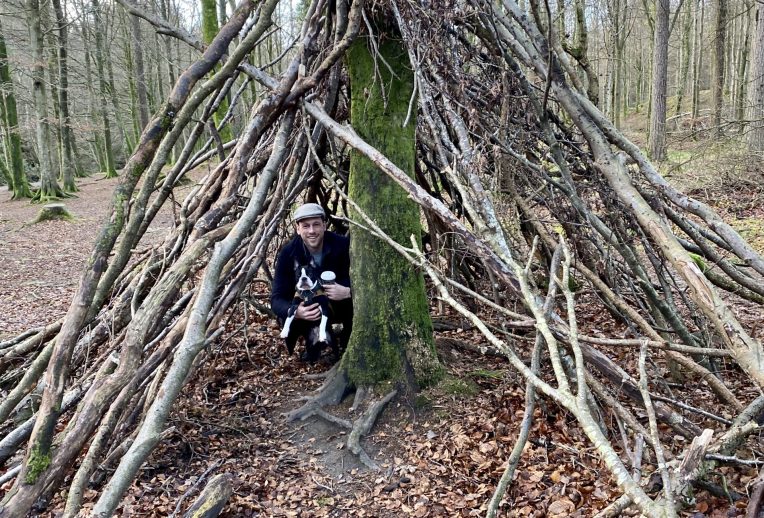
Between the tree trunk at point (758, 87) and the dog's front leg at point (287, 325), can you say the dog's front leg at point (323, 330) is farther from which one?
the tree trunk at point (758, 87)

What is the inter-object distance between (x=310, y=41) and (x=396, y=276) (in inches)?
69.9

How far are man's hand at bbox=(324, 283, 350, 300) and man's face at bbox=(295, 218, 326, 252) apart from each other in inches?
13.7

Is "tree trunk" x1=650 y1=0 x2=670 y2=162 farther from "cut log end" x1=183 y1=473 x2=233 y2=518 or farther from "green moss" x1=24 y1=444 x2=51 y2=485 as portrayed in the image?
"green moss" x1=24 y1=444 x2=51 y2=485

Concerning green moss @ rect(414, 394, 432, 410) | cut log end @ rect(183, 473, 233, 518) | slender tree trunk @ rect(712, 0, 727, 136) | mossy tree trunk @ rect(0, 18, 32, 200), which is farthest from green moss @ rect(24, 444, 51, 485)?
mossy tree trunk @ rect(0, 18, 32, 200)

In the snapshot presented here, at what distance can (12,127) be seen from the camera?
15039 mm

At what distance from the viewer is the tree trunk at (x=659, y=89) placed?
11.9 metres

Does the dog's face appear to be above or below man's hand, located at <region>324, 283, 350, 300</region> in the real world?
above

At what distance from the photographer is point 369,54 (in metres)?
3.60

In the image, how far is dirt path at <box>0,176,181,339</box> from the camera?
6468mm

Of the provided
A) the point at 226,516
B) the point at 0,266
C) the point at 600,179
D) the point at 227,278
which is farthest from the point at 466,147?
the point at 0,266

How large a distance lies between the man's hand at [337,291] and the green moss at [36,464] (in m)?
2.09

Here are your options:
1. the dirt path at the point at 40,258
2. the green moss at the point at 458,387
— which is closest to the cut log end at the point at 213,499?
the green moss at the point at 458,387

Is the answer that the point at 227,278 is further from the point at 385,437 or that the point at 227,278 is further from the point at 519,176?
the point at 519,176

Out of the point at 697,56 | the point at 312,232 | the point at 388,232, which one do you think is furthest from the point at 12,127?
the point at 697,56
